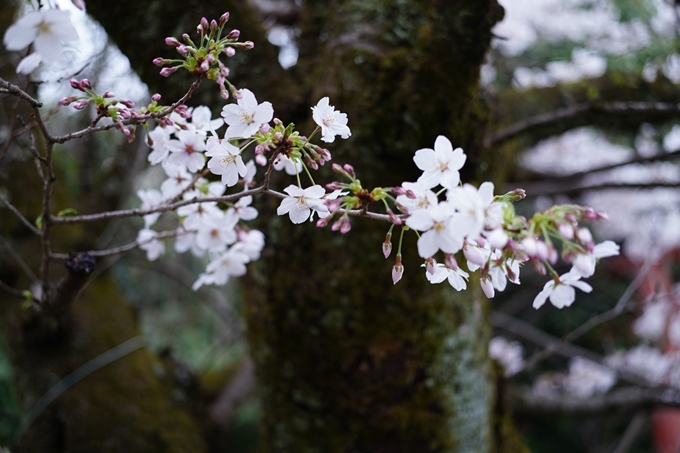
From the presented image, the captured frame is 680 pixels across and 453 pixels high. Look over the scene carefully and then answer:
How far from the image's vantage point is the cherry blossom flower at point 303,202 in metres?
0.64

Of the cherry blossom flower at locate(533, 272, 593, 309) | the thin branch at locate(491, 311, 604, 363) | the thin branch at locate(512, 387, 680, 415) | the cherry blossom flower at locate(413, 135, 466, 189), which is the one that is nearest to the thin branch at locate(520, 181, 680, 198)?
the thin branch at locate(491, 311, 604, 363)

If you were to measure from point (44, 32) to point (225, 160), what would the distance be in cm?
26

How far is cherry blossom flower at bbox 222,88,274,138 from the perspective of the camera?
626 millimetres

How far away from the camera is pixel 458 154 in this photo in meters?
0.60

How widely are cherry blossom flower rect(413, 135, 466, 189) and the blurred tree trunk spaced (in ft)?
2.15

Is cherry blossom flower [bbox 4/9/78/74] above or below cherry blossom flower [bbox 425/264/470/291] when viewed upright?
above

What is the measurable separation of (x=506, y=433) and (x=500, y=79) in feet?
9.24

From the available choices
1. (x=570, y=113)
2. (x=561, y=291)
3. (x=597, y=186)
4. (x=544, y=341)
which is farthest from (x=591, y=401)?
(x=561, y=291)

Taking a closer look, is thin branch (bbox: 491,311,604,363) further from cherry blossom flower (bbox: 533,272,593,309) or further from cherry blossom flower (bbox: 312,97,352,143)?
cherry blossom flower (bbox: 312,97,352,143)

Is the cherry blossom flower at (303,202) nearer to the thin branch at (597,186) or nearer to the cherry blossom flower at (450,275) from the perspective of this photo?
the cherry blossom flower at (450,275)

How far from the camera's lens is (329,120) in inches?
26.7

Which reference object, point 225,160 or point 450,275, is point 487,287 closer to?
point 450,275

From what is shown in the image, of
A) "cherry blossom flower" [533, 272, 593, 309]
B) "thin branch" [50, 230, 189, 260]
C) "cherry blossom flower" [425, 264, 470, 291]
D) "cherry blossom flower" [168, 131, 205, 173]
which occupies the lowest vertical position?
"thin branch" [50, 230, 189, 260]

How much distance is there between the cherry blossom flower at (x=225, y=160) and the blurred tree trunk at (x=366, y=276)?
0.64m
